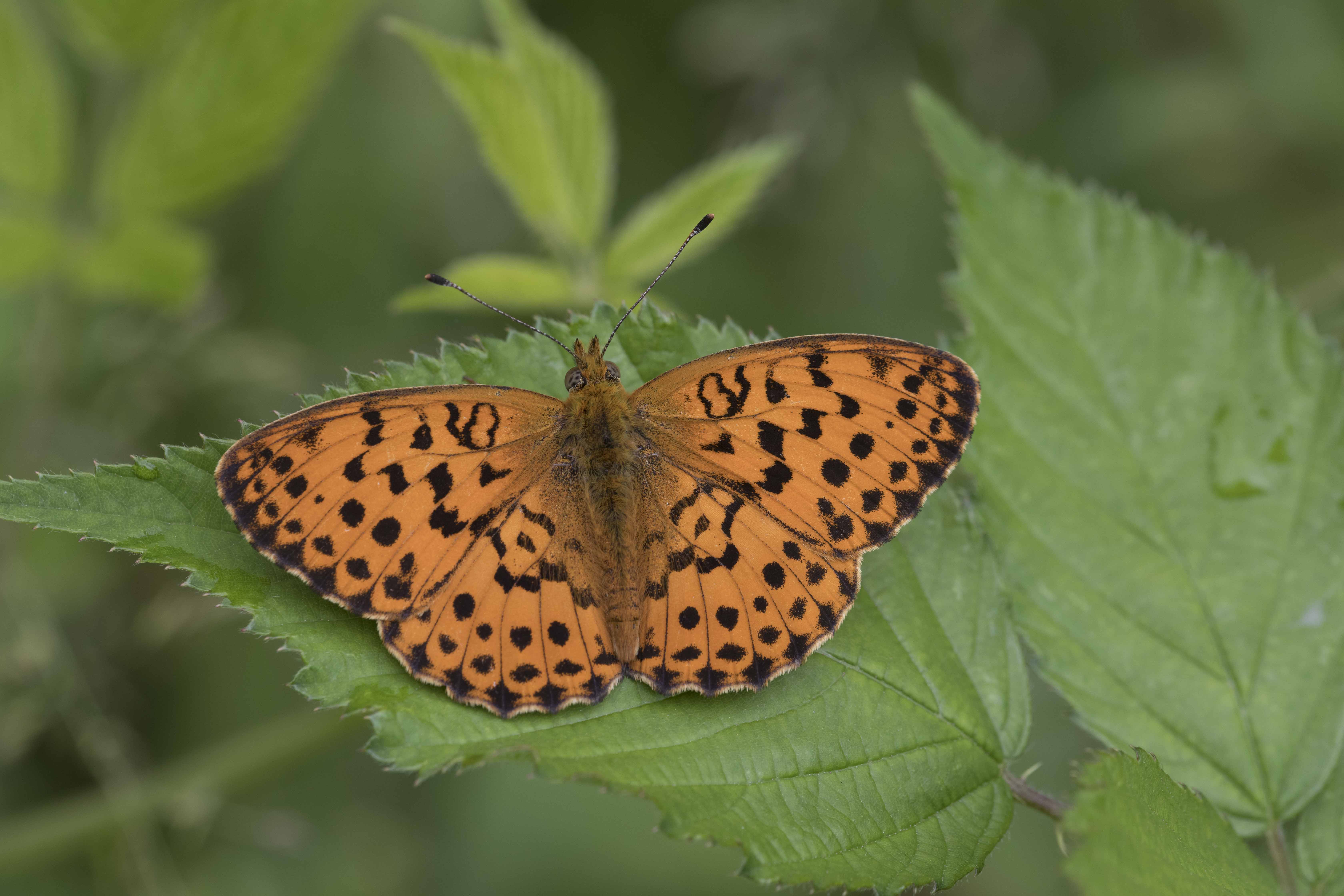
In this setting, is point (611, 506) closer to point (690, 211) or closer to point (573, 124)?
point (690, 211)

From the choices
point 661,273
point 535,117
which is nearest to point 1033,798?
point 661,273

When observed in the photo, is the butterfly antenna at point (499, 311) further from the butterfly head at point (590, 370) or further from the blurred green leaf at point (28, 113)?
the blurred green leaf at point (28, 113)

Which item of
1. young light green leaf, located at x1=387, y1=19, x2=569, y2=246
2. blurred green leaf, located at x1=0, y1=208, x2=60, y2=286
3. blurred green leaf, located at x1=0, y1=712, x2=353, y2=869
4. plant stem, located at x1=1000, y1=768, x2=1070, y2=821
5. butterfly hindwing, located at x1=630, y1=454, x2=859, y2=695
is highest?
young light green leaf, located at x1=387, y1=19, x2=569, y2=246

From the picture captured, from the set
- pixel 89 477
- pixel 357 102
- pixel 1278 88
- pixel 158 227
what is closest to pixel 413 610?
pixel 89 477

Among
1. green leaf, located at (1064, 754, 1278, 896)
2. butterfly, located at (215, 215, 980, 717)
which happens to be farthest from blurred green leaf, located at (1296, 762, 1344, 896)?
butterfly, located at (215, 215, 980, 717)

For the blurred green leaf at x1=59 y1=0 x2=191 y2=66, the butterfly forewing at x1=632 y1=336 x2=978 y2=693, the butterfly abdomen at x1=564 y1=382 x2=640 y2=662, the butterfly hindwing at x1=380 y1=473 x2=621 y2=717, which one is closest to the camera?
the butterfly hindwing at x1=380 y1=473 x2=621 y2=717

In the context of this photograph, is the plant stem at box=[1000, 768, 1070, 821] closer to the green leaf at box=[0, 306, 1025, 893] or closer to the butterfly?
the green leaf at box=[0, 306, 1025, 893]
